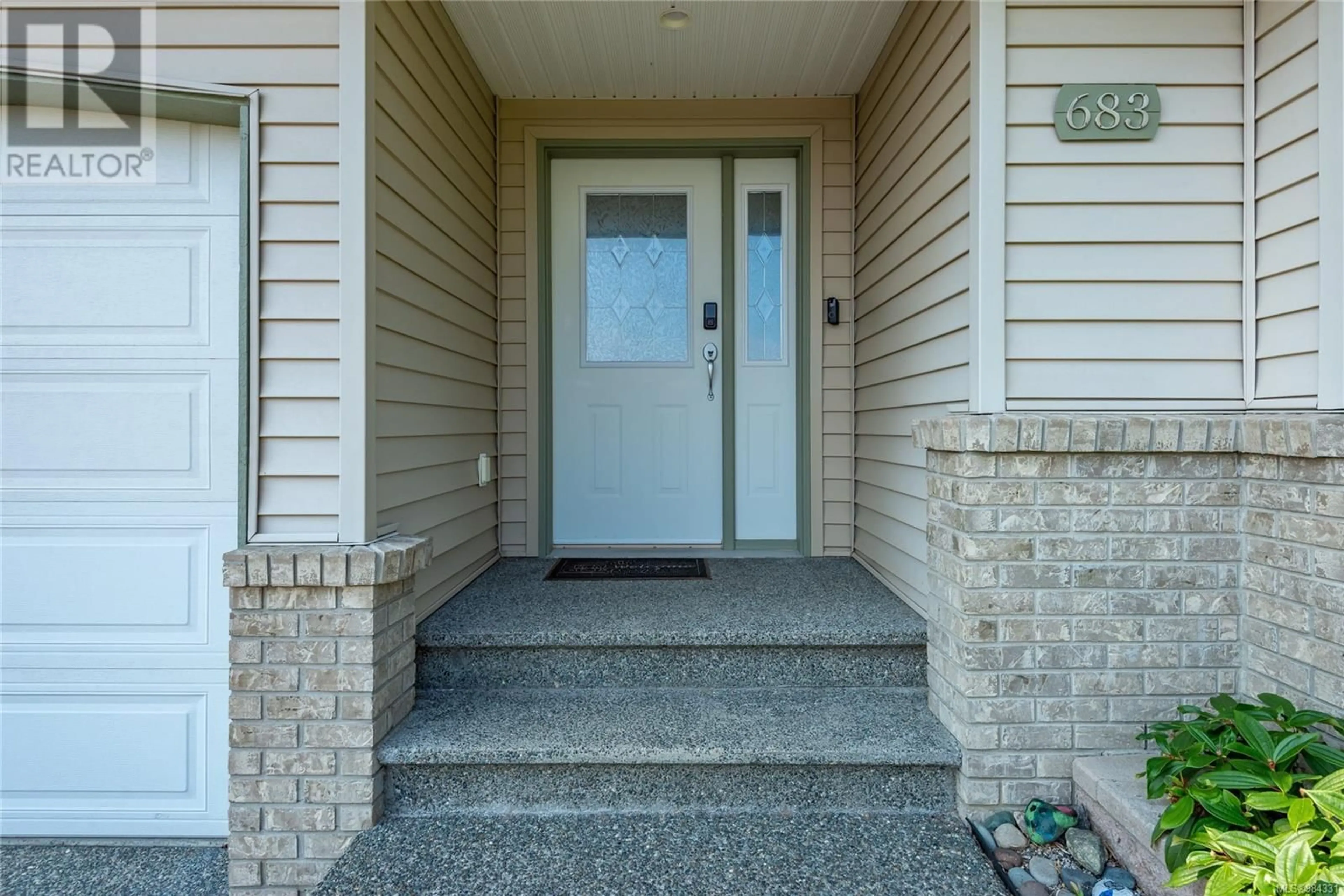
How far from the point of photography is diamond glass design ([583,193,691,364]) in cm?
317

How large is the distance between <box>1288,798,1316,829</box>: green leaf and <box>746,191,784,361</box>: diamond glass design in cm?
228

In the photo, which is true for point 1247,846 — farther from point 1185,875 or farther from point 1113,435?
point 1113,435

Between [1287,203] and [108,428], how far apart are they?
3.11m

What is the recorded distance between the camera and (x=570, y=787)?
5.87ft

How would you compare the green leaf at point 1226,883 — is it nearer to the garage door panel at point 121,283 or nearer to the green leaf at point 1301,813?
the green leaf at point 1301,813

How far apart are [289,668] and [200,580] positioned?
45 centimetres

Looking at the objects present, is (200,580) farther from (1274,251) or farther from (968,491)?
(1274,251)

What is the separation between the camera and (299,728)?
1.74 meters

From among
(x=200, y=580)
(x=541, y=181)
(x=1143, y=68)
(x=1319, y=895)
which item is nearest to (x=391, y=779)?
(x=200, y=580)

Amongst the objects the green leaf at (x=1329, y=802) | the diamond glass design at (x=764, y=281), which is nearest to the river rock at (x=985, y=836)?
the green leaf at (x=1329, y=802)

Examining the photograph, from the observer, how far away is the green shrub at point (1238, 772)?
50.1 inches

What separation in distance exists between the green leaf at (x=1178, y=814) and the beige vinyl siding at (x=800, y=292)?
1747 mm

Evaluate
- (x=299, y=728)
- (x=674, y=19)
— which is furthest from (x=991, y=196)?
(x=299, y=728)

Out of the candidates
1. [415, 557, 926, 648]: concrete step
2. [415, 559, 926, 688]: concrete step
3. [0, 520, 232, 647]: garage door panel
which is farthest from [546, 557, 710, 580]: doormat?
[0, 520, 232, 647]: garage door panel
